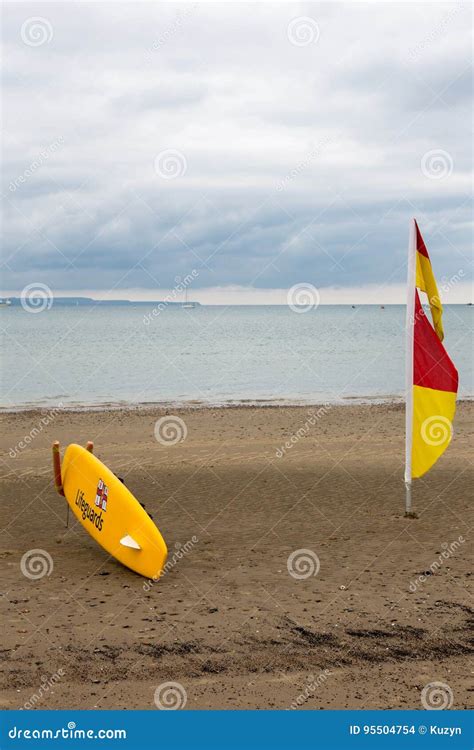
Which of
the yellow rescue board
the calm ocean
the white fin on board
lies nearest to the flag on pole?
the yellow rescue board

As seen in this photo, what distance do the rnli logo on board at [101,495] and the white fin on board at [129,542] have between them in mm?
753

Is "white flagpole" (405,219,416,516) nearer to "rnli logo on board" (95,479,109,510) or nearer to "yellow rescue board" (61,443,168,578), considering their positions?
"yellow rescue board" (61,443,168,578)

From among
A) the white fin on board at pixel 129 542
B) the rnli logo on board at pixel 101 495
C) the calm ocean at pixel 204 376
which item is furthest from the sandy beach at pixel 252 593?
the calm ocean at pixel 204 376

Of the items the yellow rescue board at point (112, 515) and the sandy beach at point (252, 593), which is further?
the yellow rescue board at point (112, 515)

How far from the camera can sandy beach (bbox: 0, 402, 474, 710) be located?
6.18m

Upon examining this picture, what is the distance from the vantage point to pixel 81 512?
1012 cm

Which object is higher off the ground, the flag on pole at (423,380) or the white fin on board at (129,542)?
the flag on pole at (423,380)

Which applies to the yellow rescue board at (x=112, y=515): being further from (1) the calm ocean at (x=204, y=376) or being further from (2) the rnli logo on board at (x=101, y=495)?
(1) the calm ocean at (x=204, y=376)

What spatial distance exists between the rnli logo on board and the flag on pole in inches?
159

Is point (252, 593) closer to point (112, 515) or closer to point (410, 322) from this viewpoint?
point (112, 515)

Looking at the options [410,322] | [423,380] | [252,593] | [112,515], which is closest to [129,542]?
[112,515]

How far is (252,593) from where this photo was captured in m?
8.12

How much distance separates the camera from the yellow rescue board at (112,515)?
28.6 ft

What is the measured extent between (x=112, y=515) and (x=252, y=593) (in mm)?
2168
